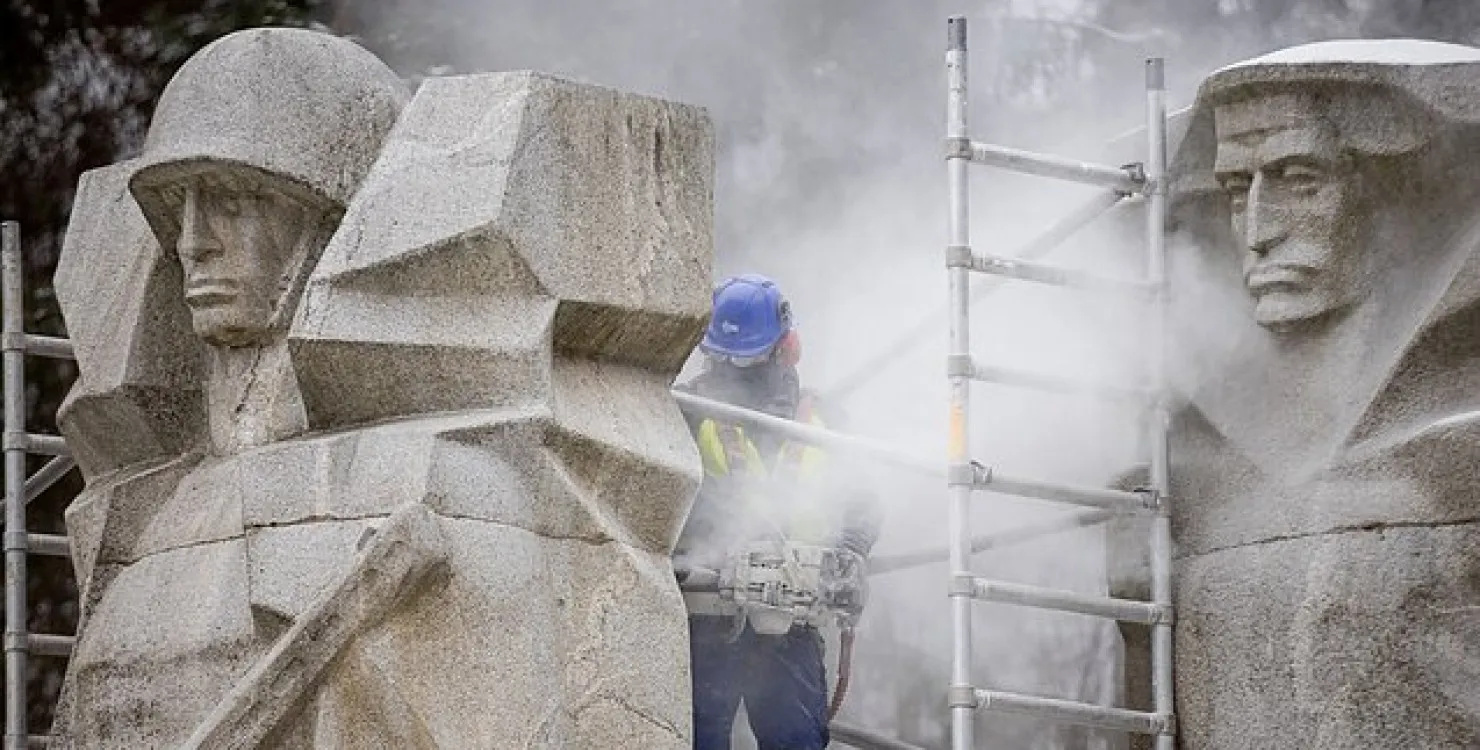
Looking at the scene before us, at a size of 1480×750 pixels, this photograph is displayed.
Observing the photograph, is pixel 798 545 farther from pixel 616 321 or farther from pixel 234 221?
pixel 234 221

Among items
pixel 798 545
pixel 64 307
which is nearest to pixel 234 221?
pixel 64 307

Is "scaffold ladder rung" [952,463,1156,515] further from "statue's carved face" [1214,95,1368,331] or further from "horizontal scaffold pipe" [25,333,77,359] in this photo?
"horizontal scaffold pipe" [25,333,77,359]

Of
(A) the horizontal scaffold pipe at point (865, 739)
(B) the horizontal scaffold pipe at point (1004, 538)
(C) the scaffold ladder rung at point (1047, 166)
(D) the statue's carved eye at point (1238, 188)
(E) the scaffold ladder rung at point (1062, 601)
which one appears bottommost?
(A) the horizontal scaffold pipe at point (865, 739)

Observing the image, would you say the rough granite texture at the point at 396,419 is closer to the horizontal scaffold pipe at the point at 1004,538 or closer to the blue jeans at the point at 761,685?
the blue jeans at the point at 761,685

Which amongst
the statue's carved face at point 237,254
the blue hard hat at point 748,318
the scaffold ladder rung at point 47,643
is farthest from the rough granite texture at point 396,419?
the scaffold ladder rung at point 47,643

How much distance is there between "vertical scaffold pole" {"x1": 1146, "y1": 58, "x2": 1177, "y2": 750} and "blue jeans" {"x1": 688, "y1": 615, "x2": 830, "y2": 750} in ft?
3.29

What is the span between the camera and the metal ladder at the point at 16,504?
37.1 ft

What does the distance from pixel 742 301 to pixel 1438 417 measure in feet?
6.84

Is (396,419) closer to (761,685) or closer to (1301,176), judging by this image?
(761,685)

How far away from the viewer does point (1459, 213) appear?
966 centimetres

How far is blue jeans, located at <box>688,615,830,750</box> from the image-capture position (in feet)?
32.7

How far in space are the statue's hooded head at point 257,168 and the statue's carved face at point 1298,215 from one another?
2546 mm

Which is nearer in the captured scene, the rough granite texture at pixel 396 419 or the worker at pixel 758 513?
the rough granite texture at pixel 396 419

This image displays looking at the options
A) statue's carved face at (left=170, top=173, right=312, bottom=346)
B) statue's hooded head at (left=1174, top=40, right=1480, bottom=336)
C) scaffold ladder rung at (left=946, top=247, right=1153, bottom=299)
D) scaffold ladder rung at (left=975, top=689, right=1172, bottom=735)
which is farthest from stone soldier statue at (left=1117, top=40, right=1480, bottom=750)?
statue's carved face at (left=170, top=173, right=312, bottom=346)
